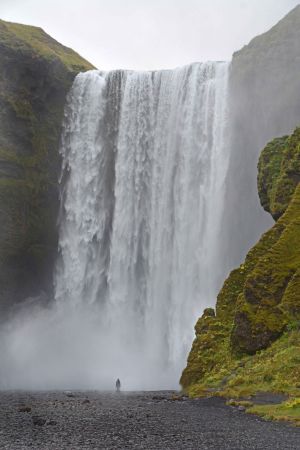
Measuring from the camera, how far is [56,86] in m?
54.6

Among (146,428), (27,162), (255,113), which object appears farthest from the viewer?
(27,162)

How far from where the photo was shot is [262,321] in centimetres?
2630

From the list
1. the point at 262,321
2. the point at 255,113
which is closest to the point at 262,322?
the point at 262,321

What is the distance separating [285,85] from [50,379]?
3213 centimetres

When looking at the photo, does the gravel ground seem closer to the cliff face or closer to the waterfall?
the waterfall

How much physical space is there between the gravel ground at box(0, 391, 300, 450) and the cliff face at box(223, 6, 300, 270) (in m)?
27.3

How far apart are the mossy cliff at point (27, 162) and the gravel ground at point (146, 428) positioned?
105 feet

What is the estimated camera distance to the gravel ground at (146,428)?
1352cm

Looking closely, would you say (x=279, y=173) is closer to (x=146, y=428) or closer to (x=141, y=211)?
(x=141, y=211)

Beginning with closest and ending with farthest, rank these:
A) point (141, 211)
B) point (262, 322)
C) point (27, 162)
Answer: point (262, 322) → point (141, 211) → point (27, 162)

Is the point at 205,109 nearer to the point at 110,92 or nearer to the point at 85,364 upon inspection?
the point at 110,92

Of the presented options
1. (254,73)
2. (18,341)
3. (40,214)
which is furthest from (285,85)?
(18,341)

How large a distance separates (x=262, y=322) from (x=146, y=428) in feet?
38.2

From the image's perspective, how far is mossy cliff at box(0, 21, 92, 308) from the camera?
5247 centimetres
